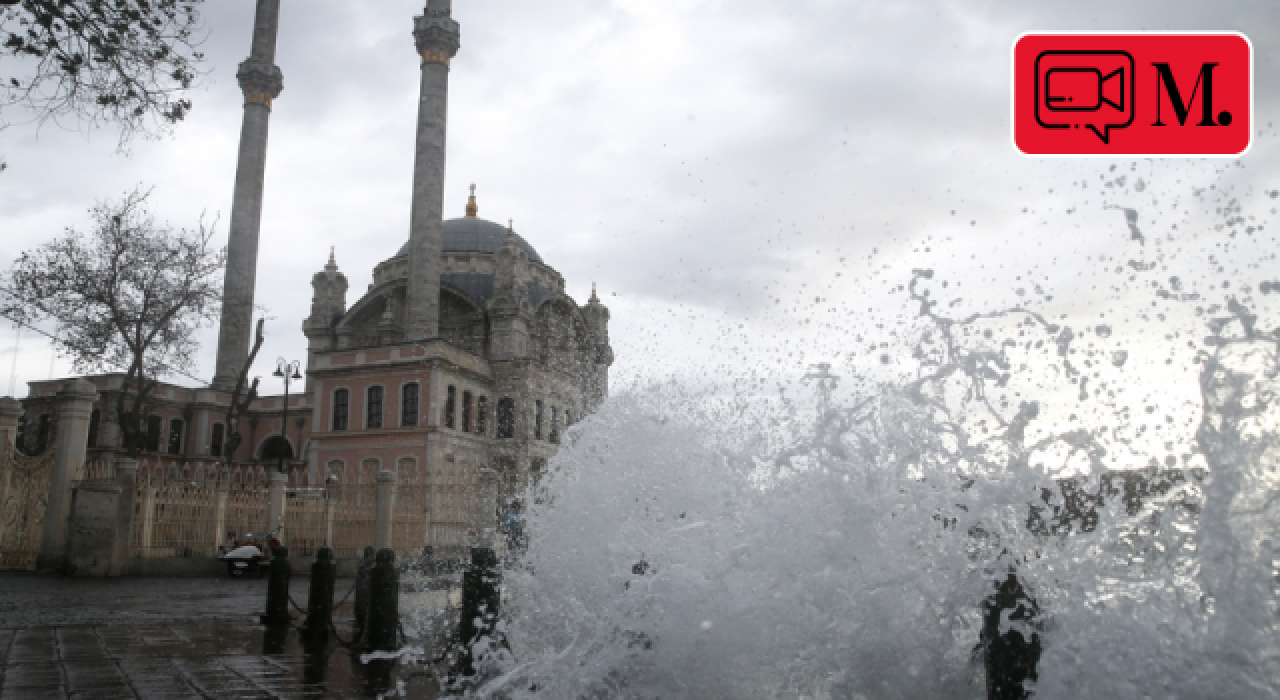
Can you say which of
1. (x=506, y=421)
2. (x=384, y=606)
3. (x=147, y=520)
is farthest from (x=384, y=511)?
(x=506, y=421)

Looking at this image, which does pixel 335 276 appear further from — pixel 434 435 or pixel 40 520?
pixel 40 520

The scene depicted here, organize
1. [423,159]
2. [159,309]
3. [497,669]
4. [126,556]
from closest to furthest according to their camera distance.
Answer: [497,669], [126,556], [159,309], [423,159]

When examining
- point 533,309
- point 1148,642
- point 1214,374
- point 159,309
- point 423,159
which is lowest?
point 1148,642

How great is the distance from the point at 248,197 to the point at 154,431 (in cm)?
1055

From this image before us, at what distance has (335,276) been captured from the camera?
136 ft

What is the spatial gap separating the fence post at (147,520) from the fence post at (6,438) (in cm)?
247

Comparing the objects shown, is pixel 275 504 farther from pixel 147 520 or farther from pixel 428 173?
pixel 428 173

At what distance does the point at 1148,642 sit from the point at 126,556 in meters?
14.7

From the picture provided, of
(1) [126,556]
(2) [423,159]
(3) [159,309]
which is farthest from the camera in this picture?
(2) [423,159]

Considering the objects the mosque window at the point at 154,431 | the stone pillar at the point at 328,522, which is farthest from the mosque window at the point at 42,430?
the stone pillar at the point at 328,522

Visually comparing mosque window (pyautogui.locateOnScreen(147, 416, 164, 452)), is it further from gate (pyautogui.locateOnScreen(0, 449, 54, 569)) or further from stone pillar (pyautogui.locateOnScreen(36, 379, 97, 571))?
stone pillar (pyautogui.locateOnScreen(36, 379, 97, 571))

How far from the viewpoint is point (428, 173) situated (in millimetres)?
32281

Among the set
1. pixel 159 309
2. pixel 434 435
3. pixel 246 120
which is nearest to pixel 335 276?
pixel 246 120

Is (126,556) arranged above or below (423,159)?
below
